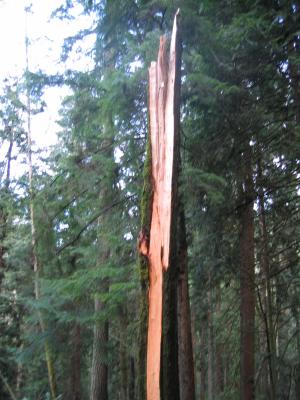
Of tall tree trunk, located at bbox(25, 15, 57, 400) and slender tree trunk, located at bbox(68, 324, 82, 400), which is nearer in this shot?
tall tree trunk, located at bbox(25, 15, 57, 400)

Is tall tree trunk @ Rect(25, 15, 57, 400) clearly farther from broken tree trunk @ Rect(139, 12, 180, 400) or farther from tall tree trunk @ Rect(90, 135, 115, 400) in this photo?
broken tree trunk @ Rect(139, 12, 180, 400)

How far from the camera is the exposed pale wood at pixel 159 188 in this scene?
4.32 metres

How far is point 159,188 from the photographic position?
4840mm

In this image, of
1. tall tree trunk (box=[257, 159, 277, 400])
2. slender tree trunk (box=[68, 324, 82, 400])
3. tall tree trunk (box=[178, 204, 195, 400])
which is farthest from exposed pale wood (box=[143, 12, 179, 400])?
slender tree trunk (box=[68, 324, 82, 400])

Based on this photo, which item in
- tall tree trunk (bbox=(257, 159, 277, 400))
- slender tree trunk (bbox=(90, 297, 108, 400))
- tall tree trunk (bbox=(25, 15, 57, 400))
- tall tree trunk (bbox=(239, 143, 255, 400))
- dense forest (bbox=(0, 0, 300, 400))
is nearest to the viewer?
dense forest (bbox=(0, 0, 300, 400))

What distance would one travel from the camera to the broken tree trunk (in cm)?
436

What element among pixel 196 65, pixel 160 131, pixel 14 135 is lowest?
pixel 160 131

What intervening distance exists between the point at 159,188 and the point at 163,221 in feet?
1.32

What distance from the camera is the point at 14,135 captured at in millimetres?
17188

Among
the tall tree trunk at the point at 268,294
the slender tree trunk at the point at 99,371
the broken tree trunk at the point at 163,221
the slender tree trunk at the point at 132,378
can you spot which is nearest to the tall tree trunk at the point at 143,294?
the broken tree trunk at the point at 163,221

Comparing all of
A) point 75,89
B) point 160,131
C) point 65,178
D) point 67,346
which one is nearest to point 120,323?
point 67,346

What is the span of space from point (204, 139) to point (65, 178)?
9.92ft

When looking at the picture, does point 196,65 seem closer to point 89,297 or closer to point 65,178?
point 65,178

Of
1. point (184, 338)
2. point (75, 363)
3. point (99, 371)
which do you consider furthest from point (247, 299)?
point (75, 363)
